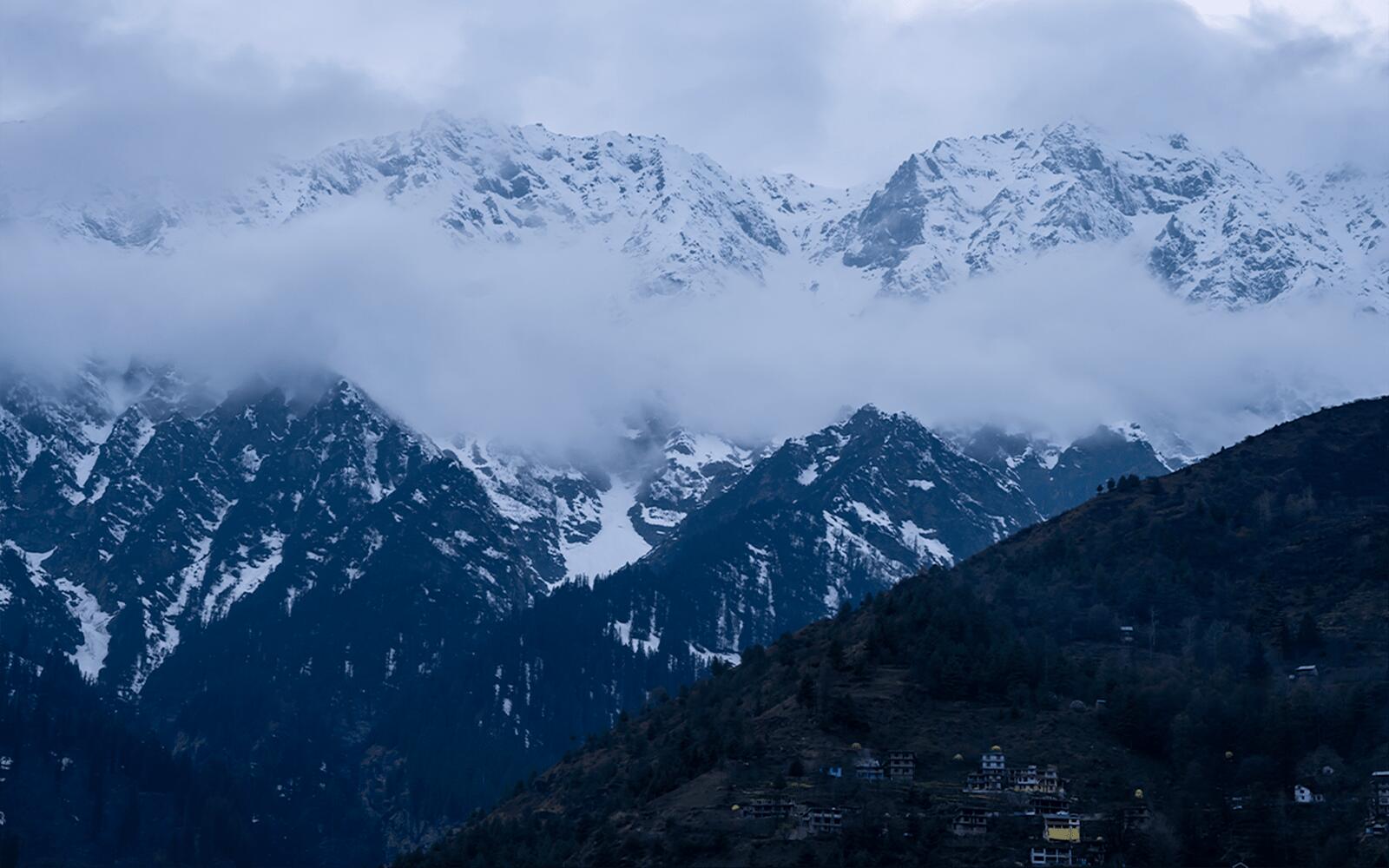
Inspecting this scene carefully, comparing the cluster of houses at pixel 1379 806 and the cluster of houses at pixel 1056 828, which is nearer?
the cluster of houses at pixel 1379 806

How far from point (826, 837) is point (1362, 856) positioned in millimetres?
45272

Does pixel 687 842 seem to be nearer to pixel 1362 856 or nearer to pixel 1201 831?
pixel 1201 831

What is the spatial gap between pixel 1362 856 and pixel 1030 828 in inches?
1131

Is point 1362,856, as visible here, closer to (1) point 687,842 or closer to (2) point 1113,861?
(2) point 1113,861

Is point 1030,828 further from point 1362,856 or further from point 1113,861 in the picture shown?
point 1362,856

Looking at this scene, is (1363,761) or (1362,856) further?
(1363,761)

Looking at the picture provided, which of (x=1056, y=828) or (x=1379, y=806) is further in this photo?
(x=1056, y=828)

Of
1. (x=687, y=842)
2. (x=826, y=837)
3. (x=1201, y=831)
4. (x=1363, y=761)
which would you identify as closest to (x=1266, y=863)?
(x=1201, y=831)

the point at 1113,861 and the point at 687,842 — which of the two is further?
the point at 687,842

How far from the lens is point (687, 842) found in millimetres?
199625

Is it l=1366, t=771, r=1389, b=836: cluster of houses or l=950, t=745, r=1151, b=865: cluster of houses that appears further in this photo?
l=950, t=745, r=1151, b=865: cluster of houses

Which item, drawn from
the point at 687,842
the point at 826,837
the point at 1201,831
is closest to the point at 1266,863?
the point at 1201,831

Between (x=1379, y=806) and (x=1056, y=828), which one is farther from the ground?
(x=1379, y=806)

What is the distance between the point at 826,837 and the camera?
195 metres
